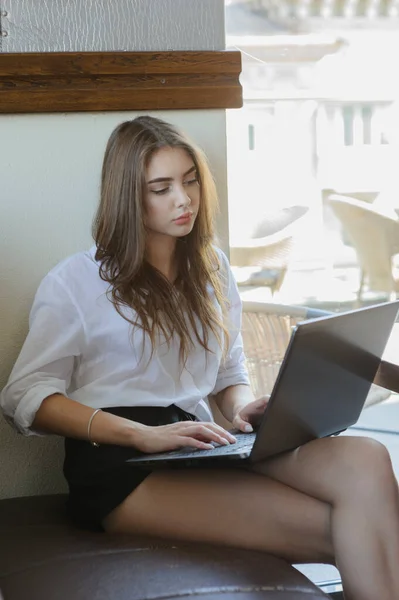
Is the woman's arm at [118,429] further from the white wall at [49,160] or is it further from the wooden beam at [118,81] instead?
the wooden beam at [118,81]

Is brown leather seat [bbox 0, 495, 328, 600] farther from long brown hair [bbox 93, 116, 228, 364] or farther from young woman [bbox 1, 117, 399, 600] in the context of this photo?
long brown hair [bbox 93, 116, 228, 364]

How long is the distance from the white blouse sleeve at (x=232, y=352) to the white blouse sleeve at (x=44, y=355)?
0.39m

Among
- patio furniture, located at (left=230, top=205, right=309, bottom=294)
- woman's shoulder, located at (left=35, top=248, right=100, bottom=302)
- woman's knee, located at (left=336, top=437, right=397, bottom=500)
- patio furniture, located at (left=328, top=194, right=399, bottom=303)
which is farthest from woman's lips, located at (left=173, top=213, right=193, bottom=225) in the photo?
patio furniture, located at (left=328, top=194, right=399, bottom=303)

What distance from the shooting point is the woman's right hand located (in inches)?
63.9

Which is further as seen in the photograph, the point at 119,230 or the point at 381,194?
the point at 381,194

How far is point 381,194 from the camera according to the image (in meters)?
2.93

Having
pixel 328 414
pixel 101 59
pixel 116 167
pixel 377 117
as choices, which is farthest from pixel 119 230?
pixel 377 117

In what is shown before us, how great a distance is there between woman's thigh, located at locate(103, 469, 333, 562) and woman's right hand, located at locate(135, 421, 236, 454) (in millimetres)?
85

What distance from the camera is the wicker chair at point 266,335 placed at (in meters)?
2.40

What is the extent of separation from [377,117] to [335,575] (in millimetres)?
1371

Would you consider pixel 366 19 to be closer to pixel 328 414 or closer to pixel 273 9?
pixel 273 9

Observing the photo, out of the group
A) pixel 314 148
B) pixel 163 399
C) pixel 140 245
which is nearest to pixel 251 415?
pixel 163 399

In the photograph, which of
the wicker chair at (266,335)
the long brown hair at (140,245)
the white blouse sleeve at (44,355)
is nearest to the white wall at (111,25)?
the long brown hair at (140,245)

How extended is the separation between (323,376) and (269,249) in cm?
116
